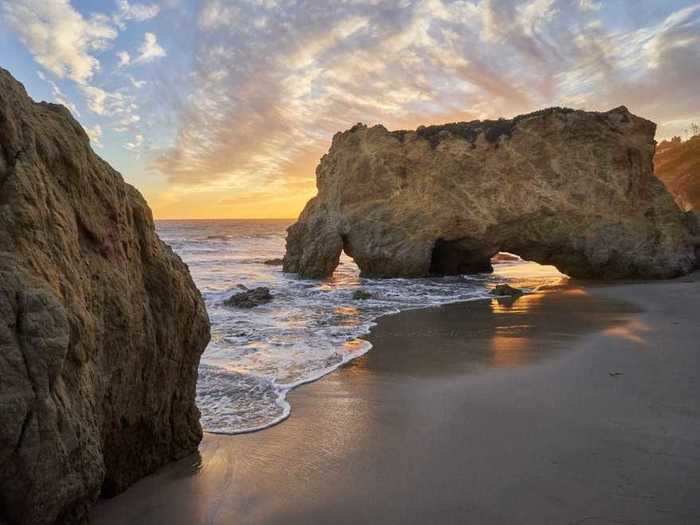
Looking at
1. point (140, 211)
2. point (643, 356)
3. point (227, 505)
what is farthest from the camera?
point (643, 356)

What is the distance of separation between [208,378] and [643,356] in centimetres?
661

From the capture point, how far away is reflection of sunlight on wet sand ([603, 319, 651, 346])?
882cm

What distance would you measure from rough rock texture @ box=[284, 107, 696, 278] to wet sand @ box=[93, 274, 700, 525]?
1334 centimetres

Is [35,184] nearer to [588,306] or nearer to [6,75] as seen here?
[6,75]

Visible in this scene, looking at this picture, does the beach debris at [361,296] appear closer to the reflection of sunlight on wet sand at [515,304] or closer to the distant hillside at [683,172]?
the reflection of sunlight on wet sand at [515,304]

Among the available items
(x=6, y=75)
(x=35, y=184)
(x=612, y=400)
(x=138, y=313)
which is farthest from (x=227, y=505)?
(x=612, y=400)

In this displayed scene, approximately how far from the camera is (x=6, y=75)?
3.27 metres

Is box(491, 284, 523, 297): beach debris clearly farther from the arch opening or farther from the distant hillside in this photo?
the distant hillside

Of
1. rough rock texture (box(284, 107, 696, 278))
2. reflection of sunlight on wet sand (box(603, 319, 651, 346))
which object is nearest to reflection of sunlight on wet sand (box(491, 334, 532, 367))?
reflection of sunlight on wet sand (box(603, 319, 651, 346))

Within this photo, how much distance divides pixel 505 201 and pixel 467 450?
18380 mm

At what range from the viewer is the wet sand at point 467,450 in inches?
142

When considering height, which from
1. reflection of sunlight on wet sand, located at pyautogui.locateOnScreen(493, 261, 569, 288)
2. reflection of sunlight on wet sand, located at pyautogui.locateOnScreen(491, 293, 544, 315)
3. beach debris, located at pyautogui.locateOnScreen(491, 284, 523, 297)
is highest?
reflection of sunlight on wet sand, located at pyautogui.locateOnScreen(493, 261, 569, 288)

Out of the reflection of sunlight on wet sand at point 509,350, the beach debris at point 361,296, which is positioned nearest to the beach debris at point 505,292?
the beach debris at point 361,296

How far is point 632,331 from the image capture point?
9586mm
